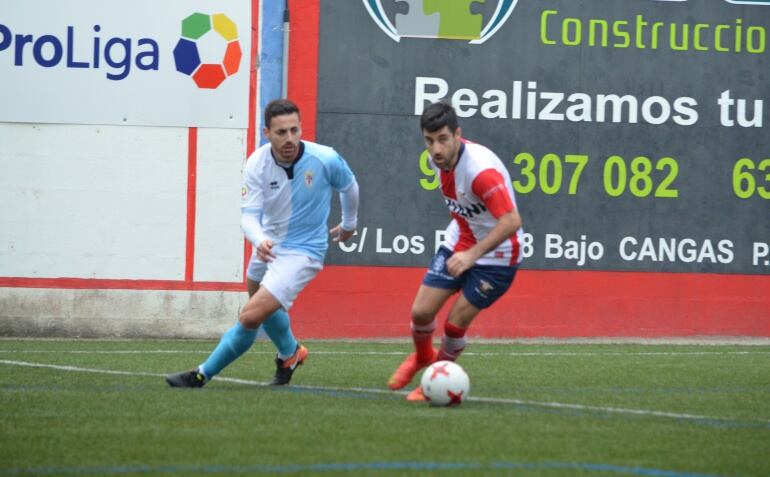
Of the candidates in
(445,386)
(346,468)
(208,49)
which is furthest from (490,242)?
(208,49)

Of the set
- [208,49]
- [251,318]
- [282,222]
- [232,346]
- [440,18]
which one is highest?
[440,18]

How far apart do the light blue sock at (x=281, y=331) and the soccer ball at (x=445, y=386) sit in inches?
57.3

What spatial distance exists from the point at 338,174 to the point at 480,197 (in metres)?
1.13

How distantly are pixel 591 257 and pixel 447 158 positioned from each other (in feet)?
21.4

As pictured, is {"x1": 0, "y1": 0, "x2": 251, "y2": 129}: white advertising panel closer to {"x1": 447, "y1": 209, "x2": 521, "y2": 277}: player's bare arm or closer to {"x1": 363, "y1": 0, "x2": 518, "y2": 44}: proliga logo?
{"x1": 363, "y1": 0, "x2": 518, "y2": 44}: proliga logo

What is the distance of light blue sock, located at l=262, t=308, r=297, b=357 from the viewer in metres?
8.87

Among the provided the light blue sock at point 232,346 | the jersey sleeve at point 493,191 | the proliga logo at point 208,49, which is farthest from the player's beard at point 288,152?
the proliga logo at point 208,49

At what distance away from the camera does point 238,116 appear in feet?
45.7

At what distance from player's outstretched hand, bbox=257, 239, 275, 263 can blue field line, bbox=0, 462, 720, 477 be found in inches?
108

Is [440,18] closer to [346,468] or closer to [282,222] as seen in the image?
[282,222]

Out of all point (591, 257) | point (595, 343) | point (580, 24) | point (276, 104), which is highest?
point (580, 24)

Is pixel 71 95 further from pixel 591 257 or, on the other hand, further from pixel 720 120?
pixel 720 120

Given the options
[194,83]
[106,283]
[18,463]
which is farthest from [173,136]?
[18,463]

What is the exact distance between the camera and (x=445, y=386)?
7672 mm
